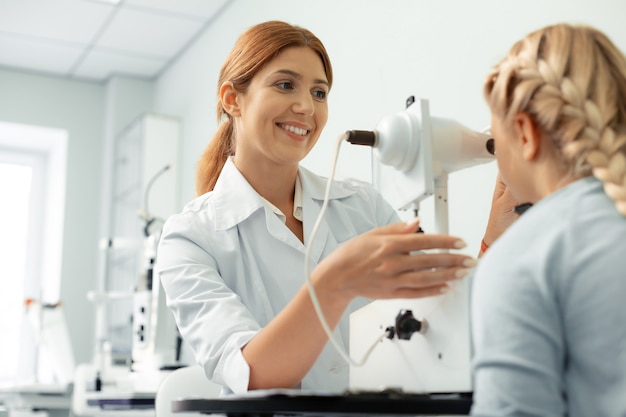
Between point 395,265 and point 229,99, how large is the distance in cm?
81

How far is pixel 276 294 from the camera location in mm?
1445

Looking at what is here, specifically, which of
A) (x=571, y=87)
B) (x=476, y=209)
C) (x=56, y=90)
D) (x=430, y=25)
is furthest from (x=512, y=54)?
(x=56, y=90)

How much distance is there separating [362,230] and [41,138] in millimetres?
4378

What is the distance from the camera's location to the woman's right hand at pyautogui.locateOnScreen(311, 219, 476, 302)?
3.17 ft

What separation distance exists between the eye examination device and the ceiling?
3.33 meters

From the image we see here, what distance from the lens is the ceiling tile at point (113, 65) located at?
4.88 metres

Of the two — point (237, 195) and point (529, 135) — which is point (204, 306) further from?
point (529, 135)

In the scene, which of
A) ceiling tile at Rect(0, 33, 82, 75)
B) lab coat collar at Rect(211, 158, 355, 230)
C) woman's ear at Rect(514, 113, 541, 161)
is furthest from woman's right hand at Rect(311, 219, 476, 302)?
ceiling tile at Rect(0, 33, 82, 75)

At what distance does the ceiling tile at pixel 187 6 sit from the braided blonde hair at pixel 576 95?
3.54 meters

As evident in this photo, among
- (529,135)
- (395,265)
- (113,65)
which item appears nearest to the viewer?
(529,135)

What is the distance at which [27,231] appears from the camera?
557 cm

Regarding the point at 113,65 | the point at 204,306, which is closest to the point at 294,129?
the point at 204,306

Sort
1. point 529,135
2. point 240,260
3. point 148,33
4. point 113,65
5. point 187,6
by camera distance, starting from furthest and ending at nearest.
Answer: point 113,65
point 148,33
point 187,6
point 240,260
point 529,135

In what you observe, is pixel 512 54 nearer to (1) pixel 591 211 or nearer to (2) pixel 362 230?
(1) pixel 591 211
